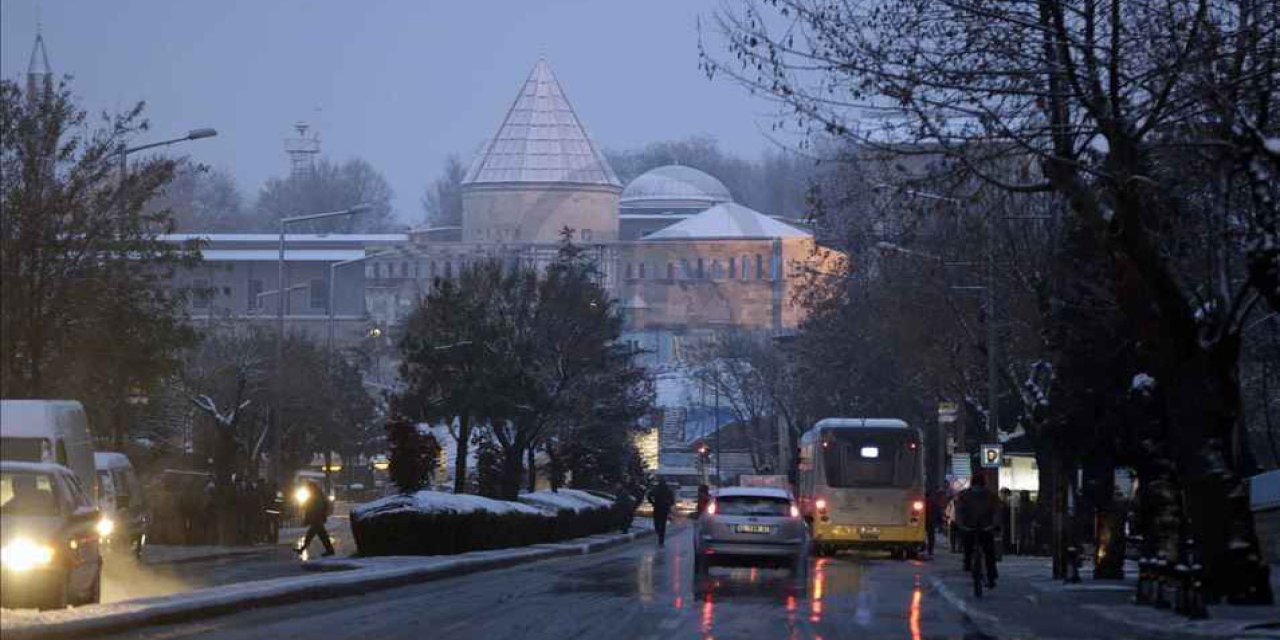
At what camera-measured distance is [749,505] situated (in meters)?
32.2

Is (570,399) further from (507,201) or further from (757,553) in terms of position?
(507,201)

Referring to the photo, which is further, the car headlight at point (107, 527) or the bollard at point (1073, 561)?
the car headlight at point (107, 527)

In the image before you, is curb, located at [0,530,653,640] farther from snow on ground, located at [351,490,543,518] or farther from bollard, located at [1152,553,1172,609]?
bollard, located at [1152,553,1172,609]

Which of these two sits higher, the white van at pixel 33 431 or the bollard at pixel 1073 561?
the white van at pixel 33 431

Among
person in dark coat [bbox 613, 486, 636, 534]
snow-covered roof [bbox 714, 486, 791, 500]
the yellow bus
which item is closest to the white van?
snow-covered roof [bbox 714, 486, 791, 500]

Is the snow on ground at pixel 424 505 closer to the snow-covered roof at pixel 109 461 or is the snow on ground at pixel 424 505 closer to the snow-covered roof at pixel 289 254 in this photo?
the snow-covered roof at pixel 109 461

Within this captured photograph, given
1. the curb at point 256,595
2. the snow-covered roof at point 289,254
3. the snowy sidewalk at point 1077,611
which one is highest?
the snow-covered roof at point 289,254

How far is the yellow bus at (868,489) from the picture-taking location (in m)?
47.3

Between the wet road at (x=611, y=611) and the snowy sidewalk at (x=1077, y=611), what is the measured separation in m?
0.44

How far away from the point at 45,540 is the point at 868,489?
2906cm

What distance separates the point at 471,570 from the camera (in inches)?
1380

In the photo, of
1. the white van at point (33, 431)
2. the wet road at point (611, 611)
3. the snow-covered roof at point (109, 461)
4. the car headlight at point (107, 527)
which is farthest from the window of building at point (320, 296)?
the white van at point (33, 431)

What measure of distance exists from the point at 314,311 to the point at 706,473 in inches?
2116

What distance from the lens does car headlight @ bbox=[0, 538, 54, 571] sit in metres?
20.1
